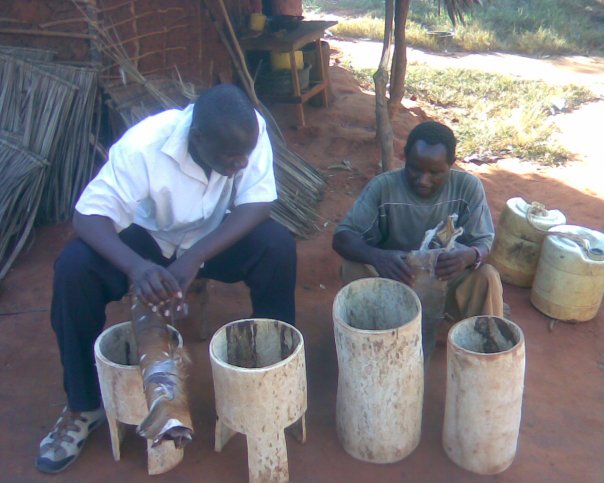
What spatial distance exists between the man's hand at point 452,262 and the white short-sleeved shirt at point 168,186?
71 centimetres

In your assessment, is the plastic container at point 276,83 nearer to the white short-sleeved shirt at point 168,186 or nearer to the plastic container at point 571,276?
the plastic container at point 571,276

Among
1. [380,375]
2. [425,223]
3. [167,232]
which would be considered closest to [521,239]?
[425,223]

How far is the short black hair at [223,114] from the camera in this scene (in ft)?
7.34

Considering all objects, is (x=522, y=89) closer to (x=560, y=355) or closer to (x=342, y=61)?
(x=342, y=61)

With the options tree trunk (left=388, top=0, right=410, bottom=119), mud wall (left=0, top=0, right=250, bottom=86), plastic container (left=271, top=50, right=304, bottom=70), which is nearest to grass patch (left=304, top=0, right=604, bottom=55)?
plastic container (left=271, top=50, right=304, bottom=70)

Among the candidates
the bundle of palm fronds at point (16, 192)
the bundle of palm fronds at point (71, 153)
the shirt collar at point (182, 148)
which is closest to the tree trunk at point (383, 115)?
the bundle of palm fronds at point (71, 153)

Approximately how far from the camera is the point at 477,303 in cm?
266

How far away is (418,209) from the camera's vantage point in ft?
Result: 9.00

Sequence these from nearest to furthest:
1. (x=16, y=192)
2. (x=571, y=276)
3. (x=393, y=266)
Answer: (x=393, y=266) → (x=571, y=276) → (x=16, y=192)

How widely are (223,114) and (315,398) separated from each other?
1.26 meters

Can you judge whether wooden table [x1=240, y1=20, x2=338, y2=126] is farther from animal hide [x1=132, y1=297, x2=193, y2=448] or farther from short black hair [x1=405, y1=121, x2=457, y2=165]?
animal hide [x1=132, y1=297, x2=193, y2=448]

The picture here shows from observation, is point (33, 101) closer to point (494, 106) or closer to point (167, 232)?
point (167, 232)

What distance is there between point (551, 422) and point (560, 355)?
0.55m

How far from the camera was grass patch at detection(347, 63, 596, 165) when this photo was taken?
6.03m
